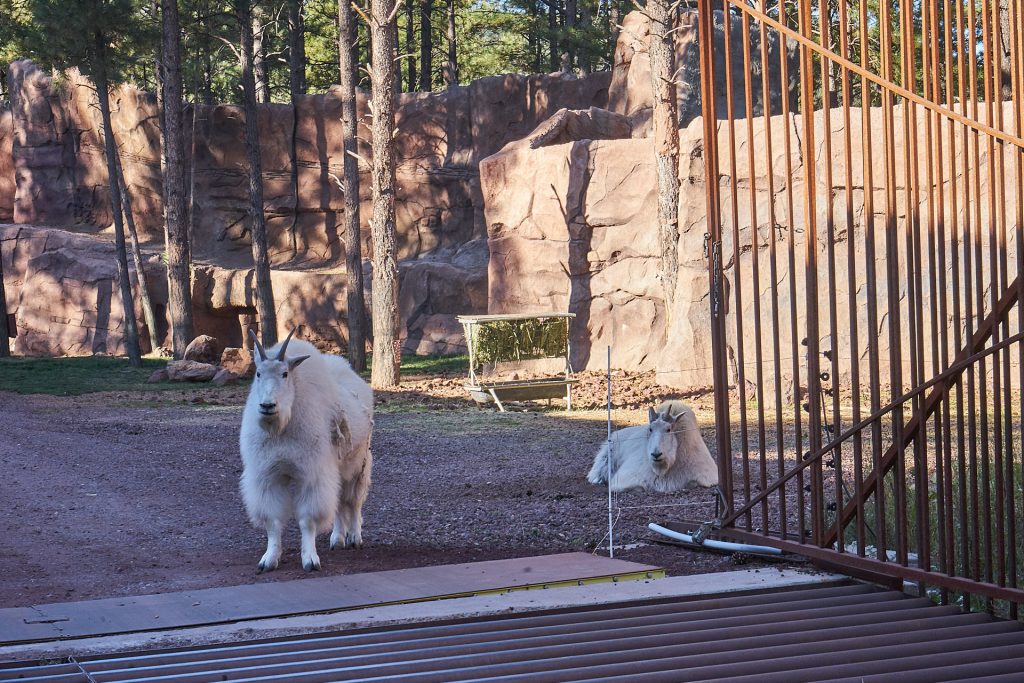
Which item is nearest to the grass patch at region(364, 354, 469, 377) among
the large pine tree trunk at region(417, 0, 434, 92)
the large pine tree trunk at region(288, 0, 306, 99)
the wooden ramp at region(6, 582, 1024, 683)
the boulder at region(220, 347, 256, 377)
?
the boulder at region(220, 347, 256, 377)

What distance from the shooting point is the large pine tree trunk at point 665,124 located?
1764 centimetres

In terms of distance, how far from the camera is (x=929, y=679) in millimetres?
3842

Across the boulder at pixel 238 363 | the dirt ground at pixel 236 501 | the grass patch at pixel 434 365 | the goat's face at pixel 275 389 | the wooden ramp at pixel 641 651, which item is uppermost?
the goat's face at pixel 275 389

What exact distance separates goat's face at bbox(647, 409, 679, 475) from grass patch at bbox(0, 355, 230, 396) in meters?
11.9

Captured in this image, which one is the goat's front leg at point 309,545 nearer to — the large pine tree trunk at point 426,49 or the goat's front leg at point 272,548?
the goat's front leg at point 272,548

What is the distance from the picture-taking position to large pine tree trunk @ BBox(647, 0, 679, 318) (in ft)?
57.9

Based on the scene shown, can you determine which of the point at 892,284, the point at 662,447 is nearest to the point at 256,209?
the point at 662,447

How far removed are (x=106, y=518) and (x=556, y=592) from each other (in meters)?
4.54

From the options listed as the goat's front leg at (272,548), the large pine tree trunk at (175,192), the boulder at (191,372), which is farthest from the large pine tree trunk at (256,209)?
the goat's front leg at (272,548)

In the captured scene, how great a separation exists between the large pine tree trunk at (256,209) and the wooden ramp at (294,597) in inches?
813

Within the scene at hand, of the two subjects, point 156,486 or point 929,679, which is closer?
point 929,679

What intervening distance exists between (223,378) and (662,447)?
1214 centimetres

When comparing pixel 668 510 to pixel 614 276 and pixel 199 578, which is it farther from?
pixel 614 276

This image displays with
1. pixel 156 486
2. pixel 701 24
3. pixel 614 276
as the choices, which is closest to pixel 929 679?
pixel 701 24
